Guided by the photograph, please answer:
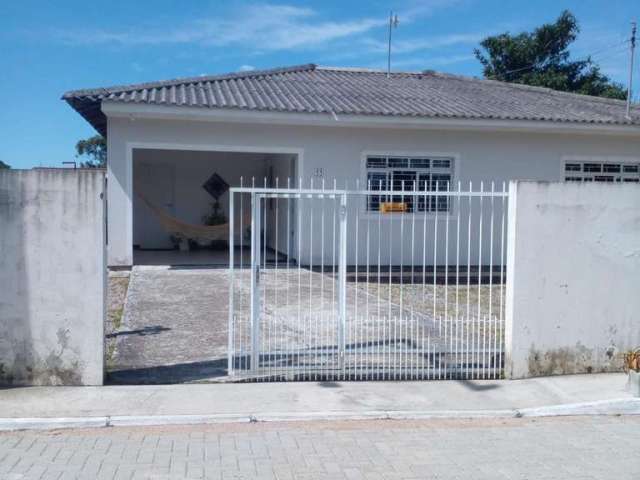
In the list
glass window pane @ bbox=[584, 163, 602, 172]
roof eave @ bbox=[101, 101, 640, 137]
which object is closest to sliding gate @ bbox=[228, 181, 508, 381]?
roof eave @ bbox=[101, 101, 640, 137]

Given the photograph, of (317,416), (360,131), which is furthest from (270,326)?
(360,131)

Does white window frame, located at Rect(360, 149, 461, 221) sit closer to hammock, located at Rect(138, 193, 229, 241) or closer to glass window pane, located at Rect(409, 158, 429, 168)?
glass window pane, located at Rect(409, 158, 429, 168)

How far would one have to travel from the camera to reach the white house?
1352 cm

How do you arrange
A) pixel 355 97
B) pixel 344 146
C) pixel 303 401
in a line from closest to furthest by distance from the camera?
pixel 303 401, pixel 344 146, pixel 355 97

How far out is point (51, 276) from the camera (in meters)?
6.33

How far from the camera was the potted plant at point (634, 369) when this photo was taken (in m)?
6.46

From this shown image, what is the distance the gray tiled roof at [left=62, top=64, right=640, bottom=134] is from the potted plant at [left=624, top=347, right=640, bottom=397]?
8060mm

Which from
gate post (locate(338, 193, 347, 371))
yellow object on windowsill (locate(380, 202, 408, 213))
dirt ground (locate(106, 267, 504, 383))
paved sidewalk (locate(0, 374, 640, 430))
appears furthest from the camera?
yellow object on windowsill (locate(380, 202, 408, 213))

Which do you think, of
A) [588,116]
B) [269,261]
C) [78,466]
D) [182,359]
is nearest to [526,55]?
[588,116]

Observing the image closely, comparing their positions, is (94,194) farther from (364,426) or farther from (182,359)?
(364,426)

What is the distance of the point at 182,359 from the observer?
740 centimetres

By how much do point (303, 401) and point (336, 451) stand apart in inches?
45.9

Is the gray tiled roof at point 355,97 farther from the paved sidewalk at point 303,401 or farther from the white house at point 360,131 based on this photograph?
the paved sidewalk at point 303,401

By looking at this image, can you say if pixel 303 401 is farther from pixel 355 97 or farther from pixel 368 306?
pixel 355 97
